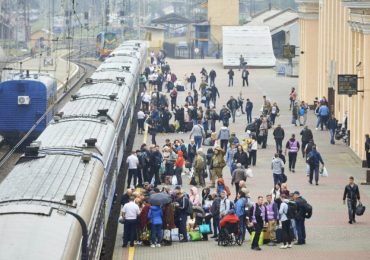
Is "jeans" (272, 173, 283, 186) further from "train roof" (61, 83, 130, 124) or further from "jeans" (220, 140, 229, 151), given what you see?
"jeans" (220, 140, 229, 151)

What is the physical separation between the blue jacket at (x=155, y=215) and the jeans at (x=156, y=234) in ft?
0.42

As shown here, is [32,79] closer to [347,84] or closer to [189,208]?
[347,84]

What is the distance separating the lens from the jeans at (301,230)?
24.3 metres

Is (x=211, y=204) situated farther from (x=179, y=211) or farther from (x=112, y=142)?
(x=112, y=142)

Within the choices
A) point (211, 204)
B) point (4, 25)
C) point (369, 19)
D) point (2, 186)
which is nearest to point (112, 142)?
point (211, 204)

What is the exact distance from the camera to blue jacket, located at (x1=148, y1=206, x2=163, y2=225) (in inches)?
936

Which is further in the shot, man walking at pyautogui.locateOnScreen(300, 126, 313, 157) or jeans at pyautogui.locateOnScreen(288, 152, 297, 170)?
man walking at pyautogui.locateOnScreen(300, 126, 313, 157)

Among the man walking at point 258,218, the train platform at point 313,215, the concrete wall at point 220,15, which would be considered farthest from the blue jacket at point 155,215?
the concrete wall at point 220,15

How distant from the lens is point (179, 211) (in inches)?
963

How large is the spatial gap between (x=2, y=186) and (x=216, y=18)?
83.3 m

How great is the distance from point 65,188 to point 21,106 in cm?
2015

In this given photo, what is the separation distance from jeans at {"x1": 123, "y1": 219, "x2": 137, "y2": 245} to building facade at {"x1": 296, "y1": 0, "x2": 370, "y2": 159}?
44.6 ft

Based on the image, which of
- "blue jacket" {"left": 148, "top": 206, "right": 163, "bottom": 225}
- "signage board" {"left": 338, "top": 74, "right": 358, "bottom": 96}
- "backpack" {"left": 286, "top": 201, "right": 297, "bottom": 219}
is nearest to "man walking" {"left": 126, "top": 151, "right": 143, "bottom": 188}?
"blue jacket" {"left": 148, "top": 206, "right": 163, "bottom": 225}

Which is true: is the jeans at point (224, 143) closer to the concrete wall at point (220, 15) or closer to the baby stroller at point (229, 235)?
the baby stroller at point (229, 235)
